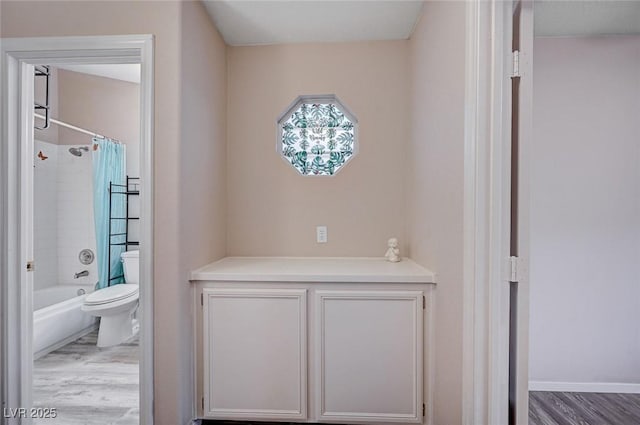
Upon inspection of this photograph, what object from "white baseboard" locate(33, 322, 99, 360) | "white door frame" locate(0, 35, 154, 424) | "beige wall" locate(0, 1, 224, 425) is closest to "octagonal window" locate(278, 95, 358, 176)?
"beige wall" locate(0, 1, 224, 425)

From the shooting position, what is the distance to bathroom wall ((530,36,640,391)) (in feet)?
6.33

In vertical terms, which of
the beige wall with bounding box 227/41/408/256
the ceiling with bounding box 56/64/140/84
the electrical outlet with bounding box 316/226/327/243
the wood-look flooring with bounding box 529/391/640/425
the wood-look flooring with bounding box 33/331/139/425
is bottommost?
the wood-look flooring with bounding box 529/391/640/425

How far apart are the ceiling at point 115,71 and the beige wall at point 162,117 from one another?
149cm

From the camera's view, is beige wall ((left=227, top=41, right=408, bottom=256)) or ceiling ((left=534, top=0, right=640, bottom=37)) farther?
beige wall ((left=227, top=41, right=408, bottom=256))

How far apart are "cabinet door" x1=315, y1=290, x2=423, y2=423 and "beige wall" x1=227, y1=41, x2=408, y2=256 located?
56 centimetres

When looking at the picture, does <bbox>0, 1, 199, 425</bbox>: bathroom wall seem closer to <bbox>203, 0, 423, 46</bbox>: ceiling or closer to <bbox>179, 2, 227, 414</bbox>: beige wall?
<bbox>179, 2, 227, 414</bbox>: beige wall

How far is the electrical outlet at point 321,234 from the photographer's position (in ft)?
6.82

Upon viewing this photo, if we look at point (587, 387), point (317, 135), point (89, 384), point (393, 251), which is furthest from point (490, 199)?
point (89, 384)

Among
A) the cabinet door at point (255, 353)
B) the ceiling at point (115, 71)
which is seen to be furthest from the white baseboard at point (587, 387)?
the ceiling at point (115, 71)

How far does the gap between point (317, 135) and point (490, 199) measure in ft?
4.36

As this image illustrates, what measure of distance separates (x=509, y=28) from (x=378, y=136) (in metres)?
1.02

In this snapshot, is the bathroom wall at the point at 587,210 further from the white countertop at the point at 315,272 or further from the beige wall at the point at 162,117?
the beige wall at the point at 162,117

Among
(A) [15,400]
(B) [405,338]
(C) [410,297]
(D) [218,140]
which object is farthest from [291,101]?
(A) [15,400]

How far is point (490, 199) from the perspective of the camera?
111cm
